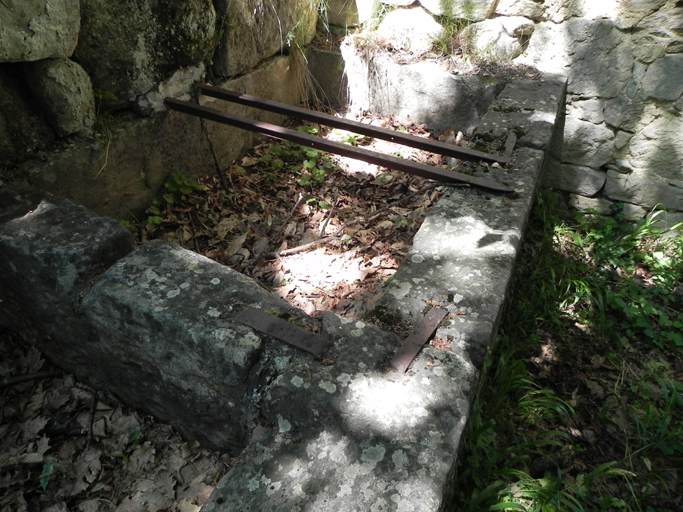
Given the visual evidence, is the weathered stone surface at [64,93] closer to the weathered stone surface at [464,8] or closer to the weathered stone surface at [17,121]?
the weathered stone surface at [17,121]

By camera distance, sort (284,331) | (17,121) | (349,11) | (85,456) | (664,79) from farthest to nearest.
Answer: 1. (349,11)
2. (664,79)
3. (17,121)
4. (85,456)
5. (284,331)

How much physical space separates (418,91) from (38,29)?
2.49 metres

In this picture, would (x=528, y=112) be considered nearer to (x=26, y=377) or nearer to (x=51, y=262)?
(x=51, y=262)

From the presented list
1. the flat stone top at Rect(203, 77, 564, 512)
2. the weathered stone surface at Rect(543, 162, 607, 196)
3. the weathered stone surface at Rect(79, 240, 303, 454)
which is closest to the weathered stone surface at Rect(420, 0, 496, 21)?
the weathered stone surface at Rect(543, 162, 607, 196)

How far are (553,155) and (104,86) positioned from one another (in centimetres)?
304

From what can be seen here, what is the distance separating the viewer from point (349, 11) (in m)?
4.03

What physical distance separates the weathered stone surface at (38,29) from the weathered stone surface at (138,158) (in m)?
0.45

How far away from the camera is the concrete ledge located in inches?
49.8

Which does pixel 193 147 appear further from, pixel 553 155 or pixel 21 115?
pixel 553 155

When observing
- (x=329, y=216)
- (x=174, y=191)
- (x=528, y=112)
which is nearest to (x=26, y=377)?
(x=174, y=191)

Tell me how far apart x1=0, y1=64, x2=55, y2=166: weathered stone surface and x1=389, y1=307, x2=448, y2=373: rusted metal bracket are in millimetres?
1979

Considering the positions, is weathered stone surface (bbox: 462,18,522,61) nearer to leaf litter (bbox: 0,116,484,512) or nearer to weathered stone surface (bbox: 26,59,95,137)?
leaf litter (bbox: 0,116,484,512)

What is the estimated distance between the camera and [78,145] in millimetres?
2512

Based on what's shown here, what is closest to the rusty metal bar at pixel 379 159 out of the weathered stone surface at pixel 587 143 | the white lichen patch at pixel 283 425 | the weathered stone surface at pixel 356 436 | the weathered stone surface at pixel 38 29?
the weathered stone surface at pixel 38 29
